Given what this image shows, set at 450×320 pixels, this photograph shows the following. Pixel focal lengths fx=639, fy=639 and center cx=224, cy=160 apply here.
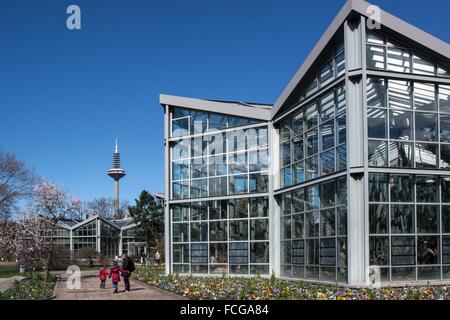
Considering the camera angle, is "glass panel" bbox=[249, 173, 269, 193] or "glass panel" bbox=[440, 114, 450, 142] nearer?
"glass panel" bbox=[440, 114, 450, 142]

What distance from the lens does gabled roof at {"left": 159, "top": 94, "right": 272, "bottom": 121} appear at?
27.6 m

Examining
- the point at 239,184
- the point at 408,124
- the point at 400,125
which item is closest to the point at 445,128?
the point at 408,124

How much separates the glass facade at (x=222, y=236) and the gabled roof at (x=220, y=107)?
3650 mm

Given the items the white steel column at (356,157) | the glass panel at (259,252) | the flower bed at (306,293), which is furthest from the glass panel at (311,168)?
the flower bed at (306,293)

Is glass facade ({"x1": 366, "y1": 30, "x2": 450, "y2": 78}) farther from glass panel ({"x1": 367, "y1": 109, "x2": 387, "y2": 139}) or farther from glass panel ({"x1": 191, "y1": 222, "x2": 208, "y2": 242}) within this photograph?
glass panel ({"x1": 191, "y1": 222, "x2": 208, "y2": 242})

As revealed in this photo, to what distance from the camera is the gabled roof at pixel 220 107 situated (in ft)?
90.7

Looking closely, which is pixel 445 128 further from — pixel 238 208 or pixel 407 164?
pixel 238 208

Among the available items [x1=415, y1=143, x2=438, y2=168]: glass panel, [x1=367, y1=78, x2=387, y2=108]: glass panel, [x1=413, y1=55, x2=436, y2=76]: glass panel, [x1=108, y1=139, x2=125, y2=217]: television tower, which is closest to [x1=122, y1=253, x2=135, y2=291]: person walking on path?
[x1=367, y1=78, x2=387, y2=108]: glass panel

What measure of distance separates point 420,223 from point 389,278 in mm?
2016

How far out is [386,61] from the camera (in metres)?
20.3

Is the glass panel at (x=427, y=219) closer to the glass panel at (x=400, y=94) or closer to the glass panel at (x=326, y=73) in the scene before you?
the glass panel at (x=400, y=94)

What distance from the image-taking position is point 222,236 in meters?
28.3

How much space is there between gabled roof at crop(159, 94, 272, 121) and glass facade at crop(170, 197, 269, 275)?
12.0 ft
